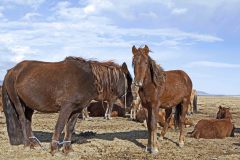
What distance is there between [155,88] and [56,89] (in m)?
2.89

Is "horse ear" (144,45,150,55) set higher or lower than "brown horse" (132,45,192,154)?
higher

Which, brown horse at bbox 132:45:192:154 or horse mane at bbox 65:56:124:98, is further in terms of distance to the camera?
brown horse at bbox 132:45:192:154

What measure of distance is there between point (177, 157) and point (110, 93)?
246cm

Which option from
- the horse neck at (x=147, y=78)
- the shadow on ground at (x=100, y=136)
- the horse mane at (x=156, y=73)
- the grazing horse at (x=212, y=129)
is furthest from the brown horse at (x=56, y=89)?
the grazing horse at (x=212, y=129)

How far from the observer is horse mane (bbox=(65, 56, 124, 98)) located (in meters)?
9.91

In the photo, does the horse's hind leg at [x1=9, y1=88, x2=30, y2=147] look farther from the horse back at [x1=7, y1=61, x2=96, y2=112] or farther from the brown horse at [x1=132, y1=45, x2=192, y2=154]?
the brown horse at [x1=132, y1=45, x2=192, y2=154]

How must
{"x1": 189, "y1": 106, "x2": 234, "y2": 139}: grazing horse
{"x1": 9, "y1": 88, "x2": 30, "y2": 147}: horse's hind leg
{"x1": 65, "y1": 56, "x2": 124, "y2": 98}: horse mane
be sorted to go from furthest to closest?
1. {"x1": 189, "y1": 106, "x2": 234, "y2": 139}: grazing horse
2. {"x1": 9, "y1": 88, "x2": 30, "y2": 147}: horse's hind leg
3. {"x1": 65, "y1": 56, "x2": 124, "y2": 98}: horse mane

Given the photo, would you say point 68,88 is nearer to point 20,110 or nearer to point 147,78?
point 20,110

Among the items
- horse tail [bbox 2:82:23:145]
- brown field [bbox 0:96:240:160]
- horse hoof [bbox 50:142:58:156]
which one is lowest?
brown field [bbox 0:96:240:160]

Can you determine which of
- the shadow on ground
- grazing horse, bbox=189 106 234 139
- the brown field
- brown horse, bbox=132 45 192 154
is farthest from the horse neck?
grazing horse, bbox=189 106 234 139

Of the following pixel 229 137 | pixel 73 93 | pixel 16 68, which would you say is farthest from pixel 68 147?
pixel 229 137

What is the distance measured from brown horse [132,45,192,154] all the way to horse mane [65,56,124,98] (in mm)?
615

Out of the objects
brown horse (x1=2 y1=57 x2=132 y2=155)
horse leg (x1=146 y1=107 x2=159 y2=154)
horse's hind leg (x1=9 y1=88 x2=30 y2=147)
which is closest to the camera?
brown horse (x1=2 y1=57 x2=132 y2=155)

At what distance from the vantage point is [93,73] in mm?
9852
